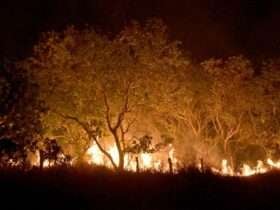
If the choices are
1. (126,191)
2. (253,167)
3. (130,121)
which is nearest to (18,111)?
(130,121)

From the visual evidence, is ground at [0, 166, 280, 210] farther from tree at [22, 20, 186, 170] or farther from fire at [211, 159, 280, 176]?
fire at [211, 159, 280, 176]

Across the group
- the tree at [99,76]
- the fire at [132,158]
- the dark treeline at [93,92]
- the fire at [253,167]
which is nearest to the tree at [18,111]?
the dark treeline at [93,92]

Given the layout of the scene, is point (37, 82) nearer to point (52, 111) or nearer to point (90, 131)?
point (52, 111)

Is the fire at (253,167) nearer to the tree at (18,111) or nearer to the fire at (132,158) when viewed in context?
the fire at (132,158)

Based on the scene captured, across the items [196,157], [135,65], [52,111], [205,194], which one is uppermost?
[135,65]

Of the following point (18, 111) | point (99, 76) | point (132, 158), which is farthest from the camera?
point (132, 158)

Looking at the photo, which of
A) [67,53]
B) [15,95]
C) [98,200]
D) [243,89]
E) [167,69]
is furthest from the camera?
[243,89]

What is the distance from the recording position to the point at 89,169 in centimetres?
1900

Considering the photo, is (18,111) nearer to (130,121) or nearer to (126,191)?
(130,121)

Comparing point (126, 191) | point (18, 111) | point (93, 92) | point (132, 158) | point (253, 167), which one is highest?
point (93, 92)

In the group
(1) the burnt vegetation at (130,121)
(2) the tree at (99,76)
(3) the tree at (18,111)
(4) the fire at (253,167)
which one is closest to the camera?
(1) the burnt vegetation at (130,121)

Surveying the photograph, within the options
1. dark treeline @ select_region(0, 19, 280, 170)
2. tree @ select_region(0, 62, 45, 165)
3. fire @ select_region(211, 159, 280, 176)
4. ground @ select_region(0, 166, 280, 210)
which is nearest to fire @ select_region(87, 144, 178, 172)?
dark treeline @ select_region(0, 19, 280, 170)

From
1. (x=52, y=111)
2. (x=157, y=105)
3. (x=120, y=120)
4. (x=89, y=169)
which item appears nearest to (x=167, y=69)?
(x=157, y=105)

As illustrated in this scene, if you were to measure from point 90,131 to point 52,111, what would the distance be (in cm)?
229
